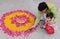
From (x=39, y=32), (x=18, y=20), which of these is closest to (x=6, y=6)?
(x=18, y=20)

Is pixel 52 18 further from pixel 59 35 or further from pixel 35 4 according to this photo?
pixel 35 4

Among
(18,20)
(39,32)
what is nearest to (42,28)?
(39,32)

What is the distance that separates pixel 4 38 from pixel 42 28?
0.47 metres

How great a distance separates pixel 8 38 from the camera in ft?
5.73

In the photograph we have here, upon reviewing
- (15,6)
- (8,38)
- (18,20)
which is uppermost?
(15,6)

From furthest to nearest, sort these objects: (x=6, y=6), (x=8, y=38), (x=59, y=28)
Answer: (x=6, y=6)
(x=59, y=28)
(x=8, y=38)

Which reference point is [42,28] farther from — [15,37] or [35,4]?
[35,4]

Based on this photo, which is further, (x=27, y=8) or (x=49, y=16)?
(x=27, y=8)

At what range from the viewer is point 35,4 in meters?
2.31

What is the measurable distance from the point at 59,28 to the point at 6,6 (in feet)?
2.84

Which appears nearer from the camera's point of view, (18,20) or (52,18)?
(52,18)

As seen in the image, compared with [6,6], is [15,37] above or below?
below

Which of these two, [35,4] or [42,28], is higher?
[35,4]

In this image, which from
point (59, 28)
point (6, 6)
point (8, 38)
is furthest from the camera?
point (6, 6)
